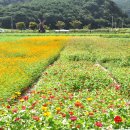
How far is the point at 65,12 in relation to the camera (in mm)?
130875

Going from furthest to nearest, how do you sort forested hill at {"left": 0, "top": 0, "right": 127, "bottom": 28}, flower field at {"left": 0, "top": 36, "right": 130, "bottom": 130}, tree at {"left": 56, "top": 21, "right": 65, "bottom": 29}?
forested hill at {"left": 0, "top": 0, "right": 127, "bottom": 28} → tree at {"left": 56, "top": 21, "right": 65, "bottom": 29} → flower field at {"left": 0, "top": 36, "right": 130, "bottom": 130}

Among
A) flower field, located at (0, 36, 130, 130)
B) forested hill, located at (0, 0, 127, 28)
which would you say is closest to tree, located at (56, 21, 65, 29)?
forested hill, located at (0, 0, 127, 28)

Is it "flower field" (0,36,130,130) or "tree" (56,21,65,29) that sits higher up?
"flower field" (0,36,130,130)

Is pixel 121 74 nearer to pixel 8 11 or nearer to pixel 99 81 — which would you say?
pixel 99 81

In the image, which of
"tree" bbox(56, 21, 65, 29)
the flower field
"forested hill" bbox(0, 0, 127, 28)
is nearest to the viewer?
the flower field

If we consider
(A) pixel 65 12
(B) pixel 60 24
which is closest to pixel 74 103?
(B) pixel 60 24

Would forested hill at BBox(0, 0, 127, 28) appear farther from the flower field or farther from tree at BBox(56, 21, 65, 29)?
the flower field

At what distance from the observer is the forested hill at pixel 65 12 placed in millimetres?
124875

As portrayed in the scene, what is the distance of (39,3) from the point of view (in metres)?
143

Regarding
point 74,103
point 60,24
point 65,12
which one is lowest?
point 60,24

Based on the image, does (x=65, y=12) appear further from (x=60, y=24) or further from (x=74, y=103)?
(x=74, y=103)

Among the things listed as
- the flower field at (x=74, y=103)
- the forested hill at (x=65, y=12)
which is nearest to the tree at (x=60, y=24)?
the forested hill at (x=65, y=12)

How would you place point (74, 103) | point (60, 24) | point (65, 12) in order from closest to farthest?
point (74, 103)
point (60, 24)
point (65, 12)

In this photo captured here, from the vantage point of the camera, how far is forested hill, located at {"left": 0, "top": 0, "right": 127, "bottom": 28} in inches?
4916
